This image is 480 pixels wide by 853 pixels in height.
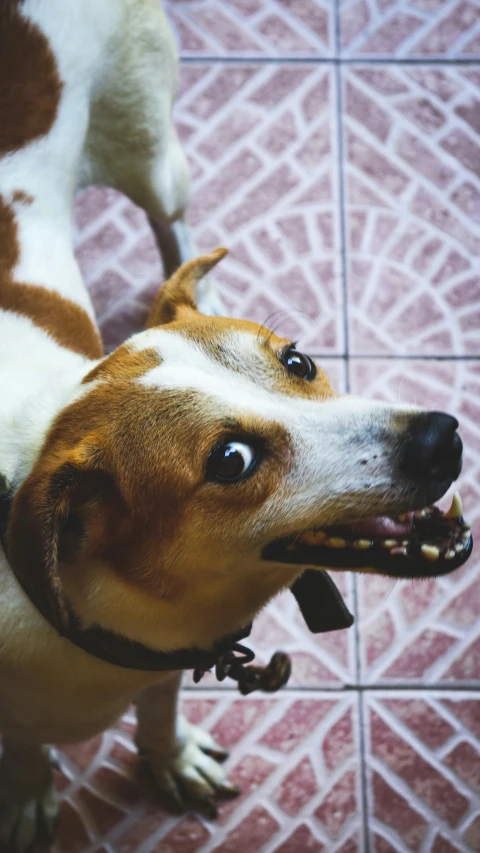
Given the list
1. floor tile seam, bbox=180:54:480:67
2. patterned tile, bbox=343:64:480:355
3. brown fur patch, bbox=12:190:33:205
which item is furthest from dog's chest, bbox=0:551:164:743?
floor tile seam, bbox=180:54:480:67

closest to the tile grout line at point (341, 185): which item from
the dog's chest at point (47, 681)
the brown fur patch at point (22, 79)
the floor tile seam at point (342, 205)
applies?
the floor tile seam at point (342, 205)

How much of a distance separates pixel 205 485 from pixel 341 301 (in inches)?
58.5

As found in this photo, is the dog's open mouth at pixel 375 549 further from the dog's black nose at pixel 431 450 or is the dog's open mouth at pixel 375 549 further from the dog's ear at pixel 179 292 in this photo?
the dog's ear at pixel 179 292

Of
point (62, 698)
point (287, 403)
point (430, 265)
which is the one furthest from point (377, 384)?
point (62, 698)

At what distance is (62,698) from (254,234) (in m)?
1.67

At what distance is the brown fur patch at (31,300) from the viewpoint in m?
1.59

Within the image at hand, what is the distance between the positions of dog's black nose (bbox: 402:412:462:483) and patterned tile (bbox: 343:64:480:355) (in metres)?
1.25

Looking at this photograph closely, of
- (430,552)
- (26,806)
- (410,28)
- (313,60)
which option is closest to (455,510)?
(430,552)

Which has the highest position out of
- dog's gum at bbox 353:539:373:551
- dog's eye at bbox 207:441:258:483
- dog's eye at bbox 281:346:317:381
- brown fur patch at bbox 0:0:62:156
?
brown fur patch at bbox 0:0:62:156

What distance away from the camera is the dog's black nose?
4.10 ft

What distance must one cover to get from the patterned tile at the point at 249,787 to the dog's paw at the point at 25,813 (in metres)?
0.06

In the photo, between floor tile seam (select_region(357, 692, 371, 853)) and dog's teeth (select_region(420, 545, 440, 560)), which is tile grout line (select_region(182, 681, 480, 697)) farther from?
dog's teeth (select_region(420, 545, 440, 560))

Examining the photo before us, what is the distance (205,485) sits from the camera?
1.21m

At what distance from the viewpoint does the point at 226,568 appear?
4.07ft
